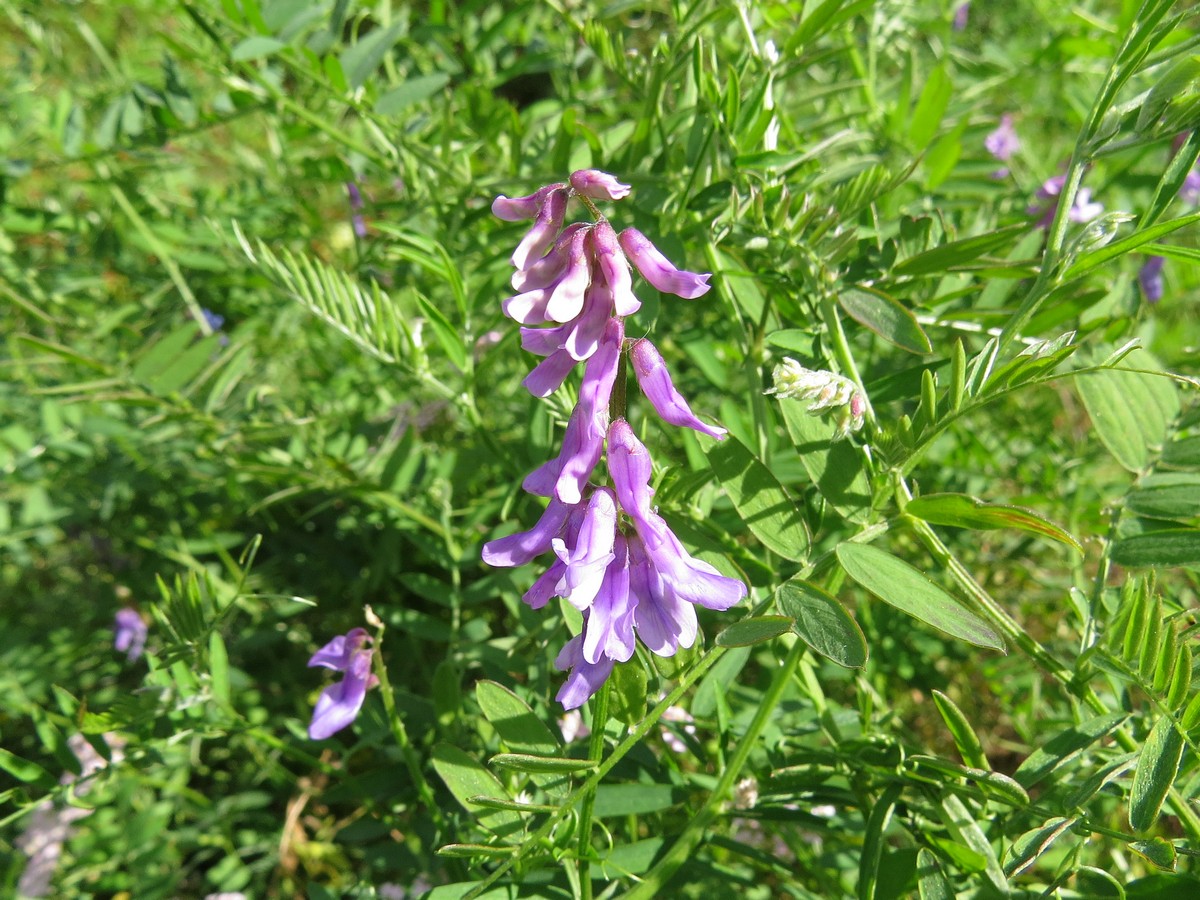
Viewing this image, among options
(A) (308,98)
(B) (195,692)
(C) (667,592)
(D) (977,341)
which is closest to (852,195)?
(D) (977,341)

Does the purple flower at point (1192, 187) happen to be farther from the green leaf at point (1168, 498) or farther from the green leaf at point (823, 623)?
the green leaf at point (823, 623)

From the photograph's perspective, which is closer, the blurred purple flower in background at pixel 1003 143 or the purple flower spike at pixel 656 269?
the purple flower spike at pixel 656 269

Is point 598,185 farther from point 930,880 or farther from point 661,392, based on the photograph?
point 930,880

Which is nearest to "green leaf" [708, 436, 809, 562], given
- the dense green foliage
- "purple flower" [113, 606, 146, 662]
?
the dense green foliage

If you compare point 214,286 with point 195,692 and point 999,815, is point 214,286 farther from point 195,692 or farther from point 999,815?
point 999,815

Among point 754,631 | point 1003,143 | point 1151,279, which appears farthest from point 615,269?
point 1003,143

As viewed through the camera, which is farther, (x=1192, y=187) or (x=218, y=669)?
(x=1192, y=187)

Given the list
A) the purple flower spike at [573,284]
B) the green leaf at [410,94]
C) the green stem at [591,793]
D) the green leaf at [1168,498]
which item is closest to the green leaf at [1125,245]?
the green leaf at [1168,498]
